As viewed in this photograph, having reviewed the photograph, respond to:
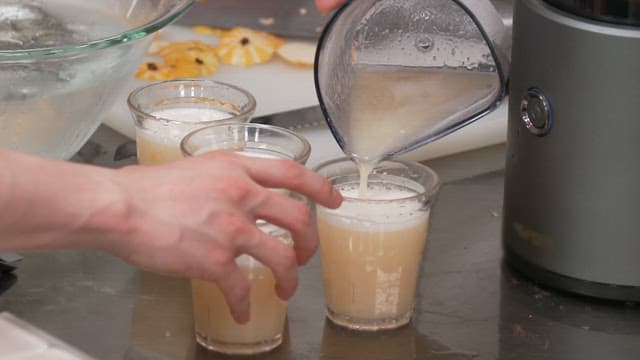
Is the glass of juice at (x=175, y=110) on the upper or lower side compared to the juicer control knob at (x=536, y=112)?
lower

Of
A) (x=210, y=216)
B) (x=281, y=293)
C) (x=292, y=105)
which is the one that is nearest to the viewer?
(x=210, y=216)

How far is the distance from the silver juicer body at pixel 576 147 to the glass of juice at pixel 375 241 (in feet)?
0.38

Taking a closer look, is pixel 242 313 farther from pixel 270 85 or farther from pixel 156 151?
pixel 270 85

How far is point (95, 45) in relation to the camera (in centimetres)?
131

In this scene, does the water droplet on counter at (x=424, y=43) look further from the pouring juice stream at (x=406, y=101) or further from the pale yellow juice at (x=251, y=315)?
the pale yellow juice at (x=251, y=315)

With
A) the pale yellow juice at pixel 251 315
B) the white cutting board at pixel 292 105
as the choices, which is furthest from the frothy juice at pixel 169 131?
the white cutting board at pixel 292 105

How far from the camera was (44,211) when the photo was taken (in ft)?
3.25

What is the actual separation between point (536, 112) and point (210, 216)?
39 centimetres

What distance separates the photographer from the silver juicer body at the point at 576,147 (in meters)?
1.22

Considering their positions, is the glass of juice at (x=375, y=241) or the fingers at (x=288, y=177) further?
the glass of juice at (x=375, y=241)

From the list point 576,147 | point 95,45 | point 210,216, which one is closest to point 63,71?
point 95,45

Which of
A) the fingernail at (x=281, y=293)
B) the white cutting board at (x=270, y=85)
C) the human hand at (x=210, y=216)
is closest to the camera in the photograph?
the human hand at (x=210, y=216)

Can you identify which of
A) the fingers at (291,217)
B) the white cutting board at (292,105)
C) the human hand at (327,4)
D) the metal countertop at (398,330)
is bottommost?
the metal countertop at (398,330)

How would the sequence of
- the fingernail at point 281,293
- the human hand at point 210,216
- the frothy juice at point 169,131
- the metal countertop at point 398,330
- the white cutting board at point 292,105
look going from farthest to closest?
→ the white cutting board at point 292,105, the frothy juice at point 169,131, the metal countertop at point 398,330, the fingernail at point 281,293, the human hand at point 210,216
